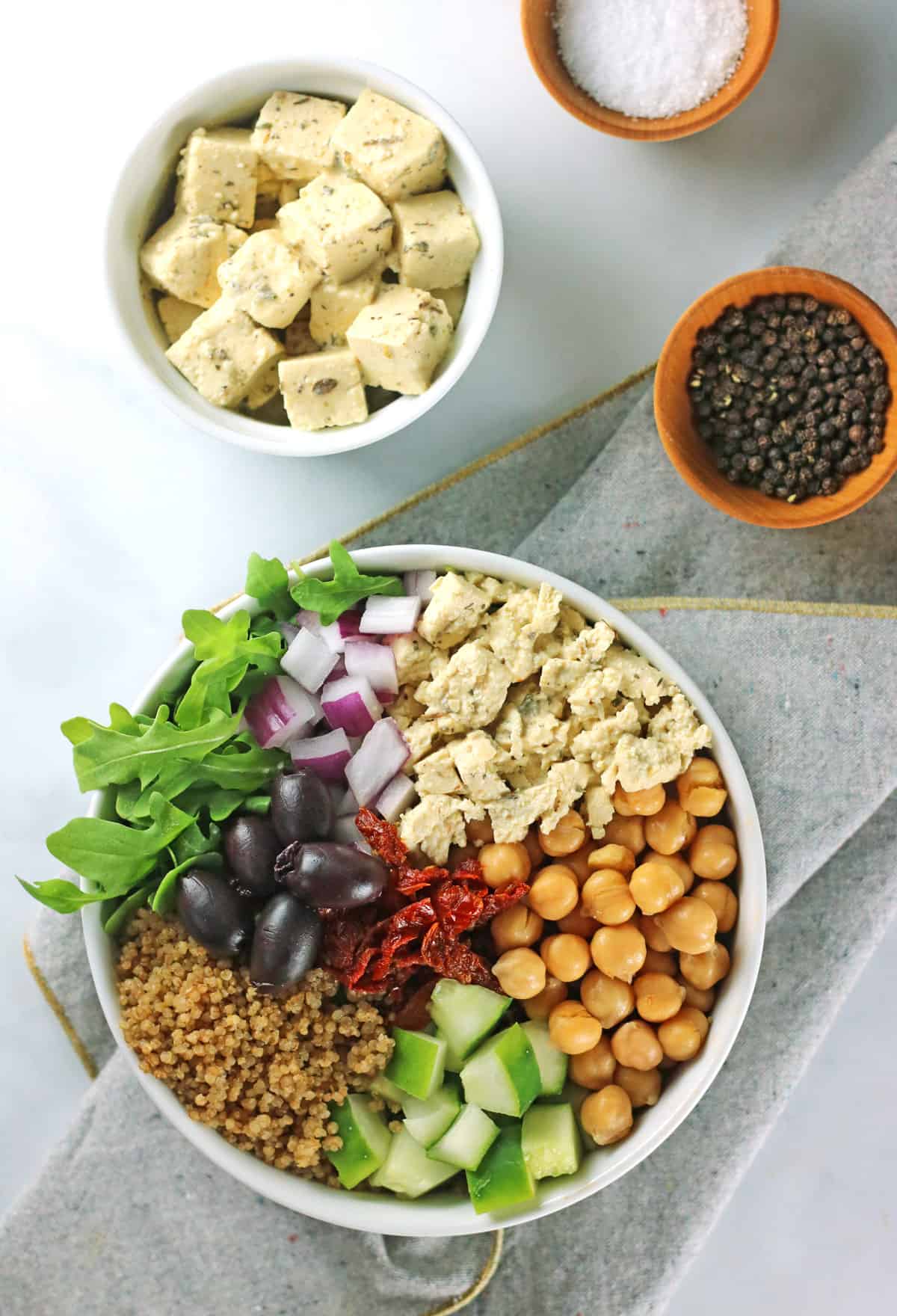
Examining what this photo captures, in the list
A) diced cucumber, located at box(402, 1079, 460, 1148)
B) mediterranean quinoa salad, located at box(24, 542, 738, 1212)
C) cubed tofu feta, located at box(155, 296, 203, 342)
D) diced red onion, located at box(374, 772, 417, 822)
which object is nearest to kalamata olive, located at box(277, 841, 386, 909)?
mediterranean quinoa salad, located at box(24, 542, 738, 1212)

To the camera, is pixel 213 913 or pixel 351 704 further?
pixel 351 704

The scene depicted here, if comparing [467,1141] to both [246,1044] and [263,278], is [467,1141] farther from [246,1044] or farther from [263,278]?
[263,278]

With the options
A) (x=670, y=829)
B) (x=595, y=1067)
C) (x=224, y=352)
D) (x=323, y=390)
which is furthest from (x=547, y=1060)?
(x=224, y=352)

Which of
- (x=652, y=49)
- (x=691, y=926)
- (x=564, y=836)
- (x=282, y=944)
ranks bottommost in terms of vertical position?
(x=691, y=926)

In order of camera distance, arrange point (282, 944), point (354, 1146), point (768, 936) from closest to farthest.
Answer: point (282, 944), point (354, 1146), point (768, 936)

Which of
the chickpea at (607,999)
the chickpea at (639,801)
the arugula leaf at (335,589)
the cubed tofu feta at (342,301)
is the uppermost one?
the cubed tofu feta at (342,301)

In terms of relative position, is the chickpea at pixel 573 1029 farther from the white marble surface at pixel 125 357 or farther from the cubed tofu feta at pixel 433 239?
the cubed tofu feta at pixel 433 239

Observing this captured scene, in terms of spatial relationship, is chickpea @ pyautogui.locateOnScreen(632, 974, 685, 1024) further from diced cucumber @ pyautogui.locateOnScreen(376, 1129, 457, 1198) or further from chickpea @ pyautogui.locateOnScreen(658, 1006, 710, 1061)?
diced cucumber @ pyautogui.locateOnScreen(376, 1129, 457, 1198)

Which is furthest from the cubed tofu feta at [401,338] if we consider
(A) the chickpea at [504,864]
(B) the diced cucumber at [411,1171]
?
(B) the diced cucumber at [411,1171]
